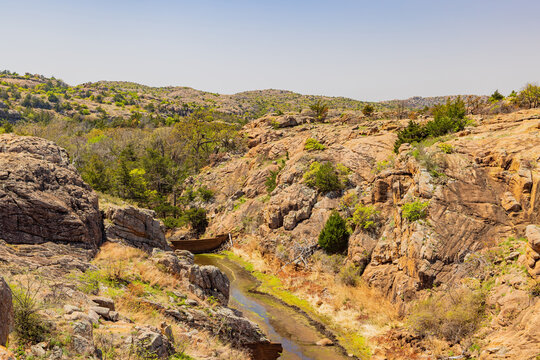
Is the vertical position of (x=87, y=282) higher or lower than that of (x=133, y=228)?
lower

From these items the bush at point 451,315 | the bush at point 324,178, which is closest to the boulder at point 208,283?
the bush at point 451,315

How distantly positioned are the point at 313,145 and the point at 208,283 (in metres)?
28.0

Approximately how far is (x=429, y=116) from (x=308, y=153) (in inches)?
707

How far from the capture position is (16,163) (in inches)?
627

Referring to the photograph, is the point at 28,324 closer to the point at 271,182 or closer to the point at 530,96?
the point at 271,182

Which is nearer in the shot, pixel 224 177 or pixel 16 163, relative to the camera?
pixel 16 163

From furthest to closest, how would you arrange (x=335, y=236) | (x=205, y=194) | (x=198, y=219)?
(x=205, y=194)
(x=198, y=219)
(x=335, y=236)

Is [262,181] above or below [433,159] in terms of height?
below

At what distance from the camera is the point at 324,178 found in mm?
34031

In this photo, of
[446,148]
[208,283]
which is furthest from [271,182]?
[208,283]

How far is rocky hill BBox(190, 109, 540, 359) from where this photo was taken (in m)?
16.7

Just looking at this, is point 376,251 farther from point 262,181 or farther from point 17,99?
point 17,99

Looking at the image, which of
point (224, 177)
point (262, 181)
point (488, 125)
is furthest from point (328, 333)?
point (224, 177)

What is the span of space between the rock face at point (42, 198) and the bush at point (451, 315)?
1723cm
